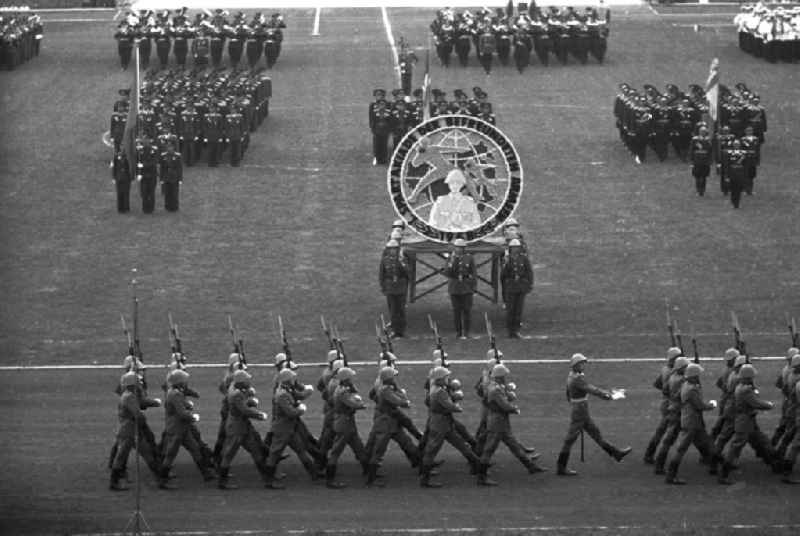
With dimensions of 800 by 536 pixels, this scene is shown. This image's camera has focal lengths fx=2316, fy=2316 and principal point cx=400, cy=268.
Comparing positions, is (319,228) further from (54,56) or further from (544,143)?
(54,56)

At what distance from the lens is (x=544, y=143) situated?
5462cm

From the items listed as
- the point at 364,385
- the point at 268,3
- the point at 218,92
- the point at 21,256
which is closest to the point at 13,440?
the point at 364,385

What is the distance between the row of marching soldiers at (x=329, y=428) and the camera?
27.9 meters

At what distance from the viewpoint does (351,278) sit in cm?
4050

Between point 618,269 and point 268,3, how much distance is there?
44471 mm

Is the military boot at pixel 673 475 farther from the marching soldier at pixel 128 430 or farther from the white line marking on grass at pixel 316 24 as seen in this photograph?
the white line marking on grass at pixel 316 24

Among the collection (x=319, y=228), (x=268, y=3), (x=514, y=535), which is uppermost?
(x=514, y=535)

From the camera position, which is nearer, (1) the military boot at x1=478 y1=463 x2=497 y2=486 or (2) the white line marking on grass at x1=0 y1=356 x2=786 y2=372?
(1) the military boot at x1=478 y1=463 x2=497 y2=486

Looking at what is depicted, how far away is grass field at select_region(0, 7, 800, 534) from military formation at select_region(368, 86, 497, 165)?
653 millimetres

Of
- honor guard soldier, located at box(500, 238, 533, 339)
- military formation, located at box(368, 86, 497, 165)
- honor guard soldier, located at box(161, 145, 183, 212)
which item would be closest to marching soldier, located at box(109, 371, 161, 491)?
honor guard soldier, located at box(500, 238, 533, 339)

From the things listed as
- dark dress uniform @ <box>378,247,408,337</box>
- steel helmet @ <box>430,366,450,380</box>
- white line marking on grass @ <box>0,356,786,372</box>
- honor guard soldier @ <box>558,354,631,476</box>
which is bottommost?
white line marking on grass @ <box>0,356,786,372</box>

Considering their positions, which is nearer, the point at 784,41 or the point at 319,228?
Result: the point at 319,228

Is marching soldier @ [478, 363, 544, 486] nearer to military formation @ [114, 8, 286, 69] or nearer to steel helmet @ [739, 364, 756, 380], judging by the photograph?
steel helmet @ [739, 364, 756, 380]

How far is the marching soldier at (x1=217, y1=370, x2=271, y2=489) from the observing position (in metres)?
27.9
